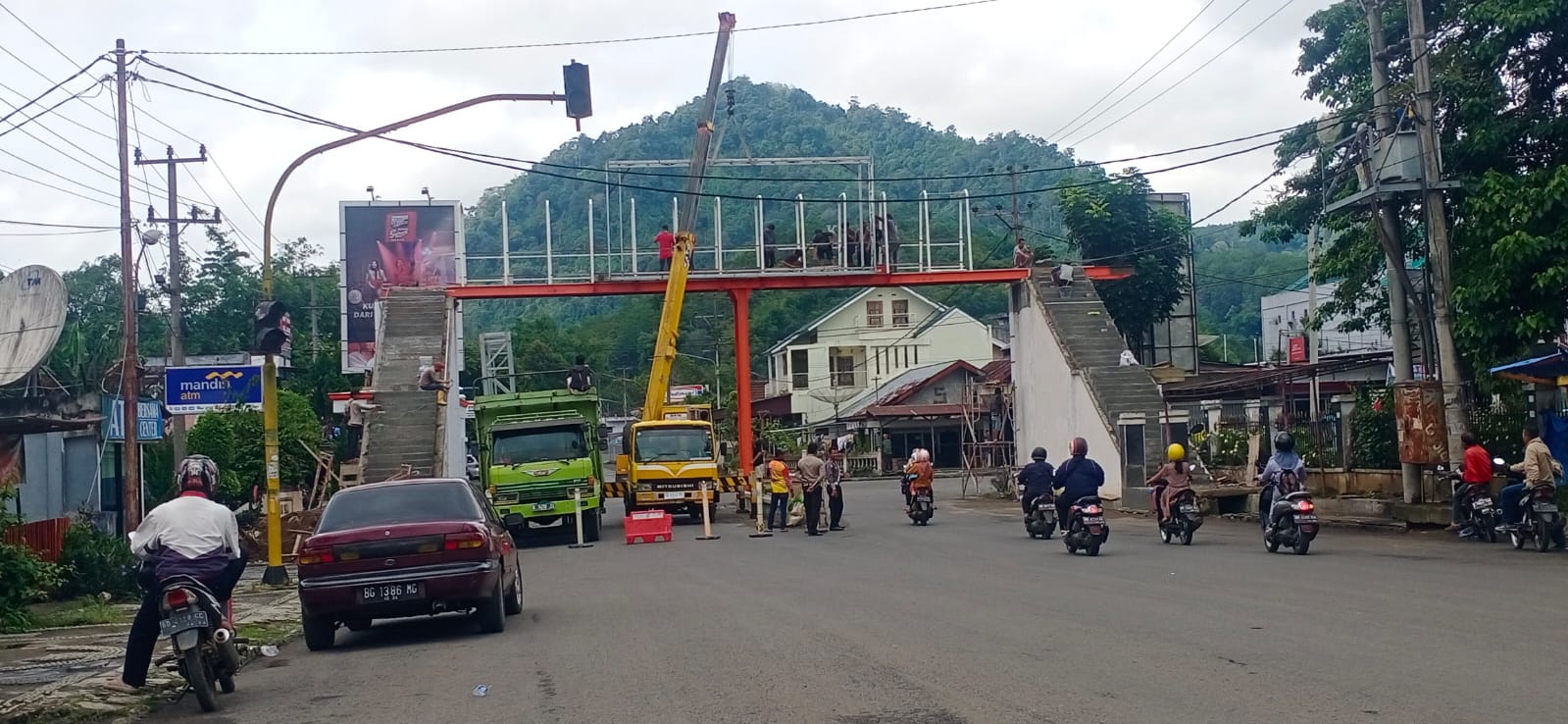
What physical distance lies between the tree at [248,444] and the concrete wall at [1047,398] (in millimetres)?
17940

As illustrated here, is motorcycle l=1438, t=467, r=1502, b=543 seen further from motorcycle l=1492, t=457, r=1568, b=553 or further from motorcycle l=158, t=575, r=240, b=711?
motorcycle l=158, t=575, r=240, b=711

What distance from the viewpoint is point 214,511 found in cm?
1002

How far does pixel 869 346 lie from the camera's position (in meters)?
79.4

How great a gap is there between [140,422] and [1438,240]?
22460 mm

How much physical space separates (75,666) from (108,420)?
16.9m

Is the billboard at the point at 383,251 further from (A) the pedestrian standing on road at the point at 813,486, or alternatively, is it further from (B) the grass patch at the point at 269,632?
(B) the grass patch at the point at 269,632

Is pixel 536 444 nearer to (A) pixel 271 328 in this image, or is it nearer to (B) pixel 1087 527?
(A) pixel 271 328

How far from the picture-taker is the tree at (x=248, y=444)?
103 feet

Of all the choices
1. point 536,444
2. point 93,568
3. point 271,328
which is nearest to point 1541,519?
point 271,328

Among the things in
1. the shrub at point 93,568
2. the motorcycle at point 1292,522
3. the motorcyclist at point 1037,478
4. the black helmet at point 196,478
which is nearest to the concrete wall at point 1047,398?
the motorcyclist at point 1037,478

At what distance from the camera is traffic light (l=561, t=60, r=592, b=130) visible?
18234mm

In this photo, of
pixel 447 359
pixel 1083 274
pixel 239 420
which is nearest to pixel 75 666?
pixel 239 420

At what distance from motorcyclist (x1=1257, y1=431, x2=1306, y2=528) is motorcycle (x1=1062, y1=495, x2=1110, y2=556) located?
206 cm

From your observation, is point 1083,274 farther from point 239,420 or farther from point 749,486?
point 239,420
